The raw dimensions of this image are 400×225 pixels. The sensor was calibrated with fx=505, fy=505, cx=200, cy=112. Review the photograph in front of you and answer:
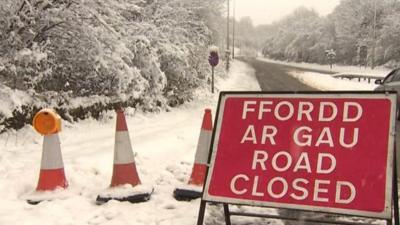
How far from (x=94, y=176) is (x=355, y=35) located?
60.5 meters

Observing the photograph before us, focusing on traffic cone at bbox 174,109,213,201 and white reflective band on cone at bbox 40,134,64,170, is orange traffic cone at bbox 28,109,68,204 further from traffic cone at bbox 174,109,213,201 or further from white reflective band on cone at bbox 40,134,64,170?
traffic cone at bbox 174,109,213,201

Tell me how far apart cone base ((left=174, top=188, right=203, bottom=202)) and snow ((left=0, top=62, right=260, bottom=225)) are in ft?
0.27

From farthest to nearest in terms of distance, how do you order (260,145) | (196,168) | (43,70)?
1. (43,70)
2. (196,168)
3. (260,145)

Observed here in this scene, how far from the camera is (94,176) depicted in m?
5.98

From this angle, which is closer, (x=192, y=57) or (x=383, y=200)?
(x=383, y=200)

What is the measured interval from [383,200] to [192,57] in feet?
47.4

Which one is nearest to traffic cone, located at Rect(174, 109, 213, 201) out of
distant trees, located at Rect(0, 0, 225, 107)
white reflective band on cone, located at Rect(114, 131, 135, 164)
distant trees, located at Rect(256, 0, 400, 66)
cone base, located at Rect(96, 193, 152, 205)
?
cone base, located at Rect(96, 193, 152, 205)

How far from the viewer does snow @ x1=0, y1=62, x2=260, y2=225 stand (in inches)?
186

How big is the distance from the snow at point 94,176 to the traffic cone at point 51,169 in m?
0.11

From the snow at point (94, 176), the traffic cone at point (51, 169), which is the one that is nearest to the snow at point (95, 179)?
the snow at point (94, 176)

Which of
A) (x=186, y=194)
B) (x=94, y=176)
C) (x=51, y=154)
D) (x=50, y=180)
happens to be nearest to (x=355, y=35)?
(x=94, y=176)

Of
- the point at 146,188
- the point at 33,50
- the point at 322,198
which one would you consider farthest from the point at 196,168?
the point at 33,50

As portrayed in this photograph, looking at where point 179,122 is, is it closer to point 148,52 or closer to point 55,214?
point 148,52

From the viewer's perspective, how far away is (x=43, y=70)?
9.89 m
